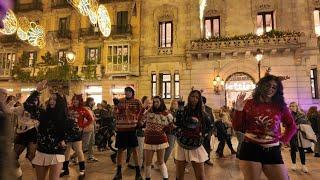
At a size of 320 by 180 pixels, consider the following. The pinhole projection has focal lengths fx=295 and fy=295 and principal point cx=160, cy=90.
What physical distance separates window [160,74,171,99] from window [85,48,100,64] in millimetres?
5750

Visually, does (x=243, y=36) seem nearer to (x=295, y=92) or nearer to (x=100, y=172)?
(x=295, y=92)

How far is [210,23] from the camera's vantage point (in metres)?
22.2

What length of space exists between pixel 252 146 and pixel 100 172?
528cm

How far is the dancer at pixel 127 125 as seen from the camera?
668 cm

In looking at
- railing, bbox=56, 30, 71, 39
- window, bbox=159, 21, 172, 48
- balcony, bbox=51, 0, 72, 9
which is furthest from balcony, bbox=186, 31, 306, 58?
balcony, bbox=51, 0, 72, 9

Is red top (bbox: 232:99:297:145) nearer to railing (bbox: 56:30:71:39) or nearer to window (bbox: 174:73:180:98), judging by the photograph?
window (bbox: 174:73:180:98)

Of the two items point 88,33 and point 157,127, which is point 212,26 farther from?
point 157,127

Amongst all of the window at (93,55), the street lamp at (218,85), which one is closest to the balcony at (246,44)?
the street lamp at (218,85)

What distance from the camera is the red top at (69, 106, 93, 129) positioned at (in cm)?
812

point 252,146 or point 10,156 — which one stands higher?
point 10,156

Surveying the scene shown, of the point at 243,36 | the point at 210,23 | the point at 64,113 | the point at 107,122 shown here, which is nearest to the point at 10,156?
the point at 64,113

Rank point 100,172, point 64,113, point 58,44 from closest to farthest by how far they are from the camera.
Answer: point 64,113, point 100,172, point 58,44

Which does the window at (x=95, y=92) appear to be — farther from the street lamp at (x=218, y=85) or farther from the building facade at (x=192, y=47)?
the street lamp at (x=218, y=85)

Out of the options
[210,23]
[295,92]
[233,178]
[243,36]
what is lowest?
[233,178]
